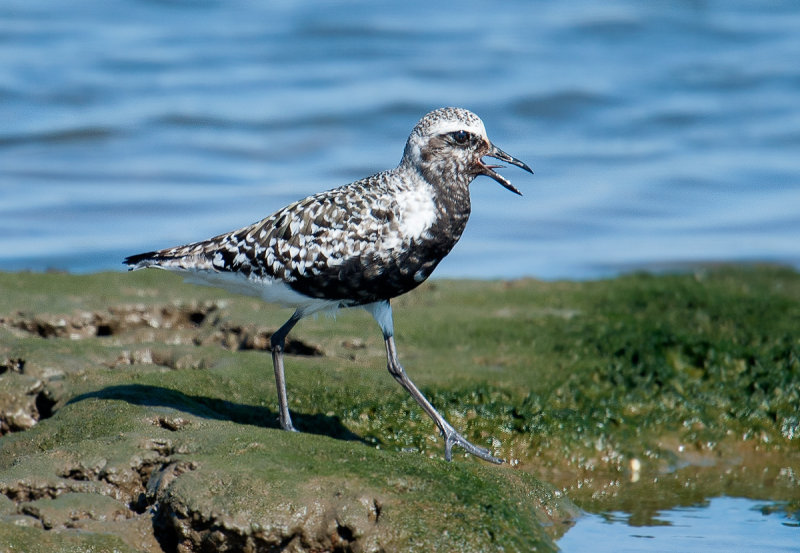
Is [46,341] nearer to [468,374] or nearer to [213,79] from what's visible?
[468,374]

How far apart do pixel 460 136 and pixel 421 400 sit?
165 centimetres

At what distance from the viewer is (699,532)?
6.09 m

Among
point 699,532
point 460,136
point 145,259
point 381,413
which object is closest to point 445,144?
point 460,136

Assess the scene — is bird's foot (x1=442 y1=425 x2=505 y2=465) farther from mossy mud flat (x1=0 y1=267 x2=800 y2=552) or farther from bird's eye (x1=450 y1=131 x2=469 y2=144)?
bird's eye (x1=450 y1=131 x2=469 y2=144)

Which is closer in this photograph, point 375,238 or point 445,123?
point 375,238

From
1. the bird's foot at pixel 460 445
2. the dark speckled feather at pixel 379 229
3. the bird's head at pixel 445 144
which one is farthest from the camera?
the bird's foot at pixel 460 445

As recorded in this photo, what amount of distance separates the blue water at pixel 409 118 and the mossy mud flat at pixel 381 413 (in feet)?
14.4

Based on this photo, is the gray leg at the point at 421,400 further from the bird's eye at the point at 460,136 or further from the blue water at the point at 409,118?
the blue water at the point at 409,118

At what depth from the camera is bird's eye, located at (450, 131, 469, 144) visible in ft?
20.7

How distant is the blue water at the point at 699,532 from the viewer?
19.0ft

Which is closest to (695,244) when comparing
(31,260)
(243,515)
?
(31,260)

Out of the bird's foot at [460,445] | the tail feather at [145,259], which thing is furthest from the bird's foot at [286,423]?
the tail feather at [145,259]

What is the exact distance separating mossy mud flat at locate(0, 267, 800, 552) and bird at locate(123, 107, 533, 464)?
1.99 feet

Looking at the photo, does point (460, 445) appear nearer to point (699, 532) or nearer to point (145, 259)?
point (699, 532)
